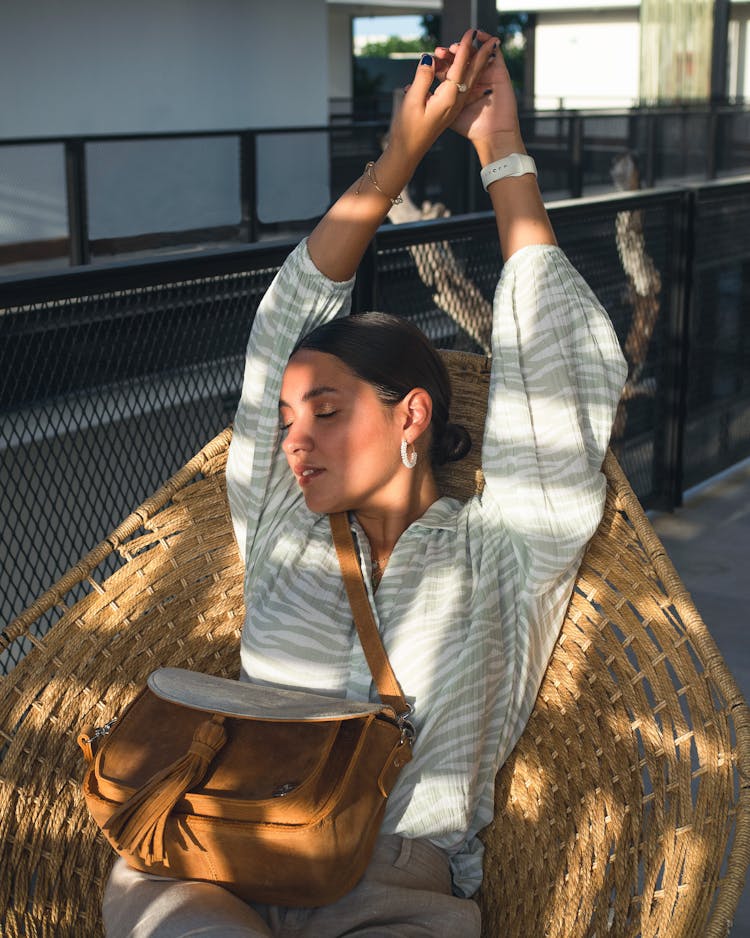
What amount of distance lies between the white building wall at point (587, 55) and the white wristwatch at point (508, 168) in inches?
1012

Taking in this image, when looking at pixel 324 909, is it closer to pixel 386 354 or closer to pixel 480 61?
pixel 386 354

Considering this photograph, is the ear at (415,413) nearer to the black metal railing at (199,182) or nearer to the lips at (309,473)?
the lips at (309,473)

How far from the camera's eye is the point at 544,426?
191 cm

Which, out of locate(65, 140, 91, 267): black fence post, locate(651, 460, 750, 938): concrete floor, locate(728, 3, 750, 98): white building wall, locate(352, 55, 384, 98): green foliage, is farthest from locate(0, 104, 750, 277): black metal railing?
locate(352, 55, 384, 98): green foliage

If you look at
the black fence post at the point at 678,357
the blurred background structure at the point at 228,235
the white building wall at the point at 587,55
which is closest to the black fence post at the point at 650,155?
the blurred background structure at the point at 228,235

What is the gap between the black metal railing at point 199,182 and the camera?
22.6 ft

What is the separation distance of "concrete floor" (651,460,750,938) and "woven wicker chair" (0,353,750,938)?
1.58 m

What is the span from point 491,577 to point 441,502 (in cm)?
18

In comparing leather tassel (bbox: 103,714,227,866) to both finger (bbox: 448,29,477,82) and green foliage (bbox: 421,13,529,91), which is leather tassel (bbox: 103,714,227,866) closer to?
finger (bbox: 448,29,477,82)

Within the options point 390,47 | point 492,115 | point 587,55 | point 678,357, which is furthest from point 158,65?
point 390,47

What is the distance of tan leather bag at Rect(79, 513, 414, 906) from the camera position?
63.3 inches

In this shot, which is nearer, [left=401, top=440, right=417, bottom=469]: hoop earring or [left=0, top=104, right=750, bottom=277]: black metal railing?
[left=401, top=440, right=417, bottom=469]: hoop earring

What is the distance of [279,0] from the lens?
43.8ft

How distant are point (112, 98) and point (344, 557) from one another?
10771 millimetres
